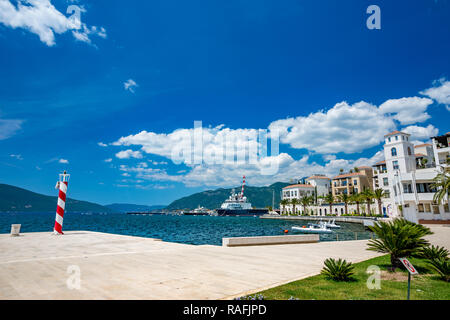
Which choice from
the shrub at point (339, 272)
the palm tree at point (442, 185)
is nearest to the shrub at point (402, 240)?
the shrub at point (339, 272)

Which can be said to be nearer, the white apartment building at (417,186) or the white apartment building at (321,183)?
the white apartment building at (417,186)

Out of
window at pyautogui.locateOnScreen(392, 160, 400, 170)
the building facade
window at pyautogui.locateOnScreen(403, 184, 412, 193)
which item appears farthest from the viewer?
the building facade

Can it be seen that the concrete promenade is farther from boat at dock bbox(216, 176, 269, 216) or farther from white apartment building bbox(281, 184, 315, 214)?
boat at dock bbox(216, 176, 269, 216)

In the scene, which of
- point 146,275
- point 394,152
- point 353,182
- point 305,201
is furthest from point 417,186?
point 305,201

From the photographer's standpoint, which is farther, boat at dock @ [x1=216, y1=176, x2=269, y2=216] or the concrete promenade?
boat at dock @ [x1=216, y1=176, x2=269, y2=216]

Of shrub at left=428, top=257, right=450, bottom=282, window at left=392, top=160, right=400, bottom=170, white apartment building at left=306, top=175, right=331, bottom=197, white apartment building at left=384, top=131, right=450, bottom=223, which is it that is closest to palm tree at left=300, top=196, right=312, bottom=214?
white apartment building at left=306, top=175, right=331, bottom=197

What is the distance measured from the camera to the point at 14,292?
5.94 meters

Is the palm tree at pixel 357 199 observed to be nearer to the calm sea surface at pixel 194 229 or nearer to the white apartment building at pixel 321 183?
the calm sea surface at pixel 194 229

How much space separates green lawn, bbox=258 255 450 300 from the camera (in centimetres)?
602

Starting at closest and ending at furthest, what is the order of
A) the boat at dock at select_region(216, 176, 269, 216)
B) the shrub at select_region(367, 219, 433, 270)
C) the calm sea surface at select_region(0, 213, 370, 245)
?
the shrub at select_region(367, 219, 433, 270), the calm sea surface at select_region(0, 213, 370, 245), the boat at dock at select_region(216, 176, 269, 216)

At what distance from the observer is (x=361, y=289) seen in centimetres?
670

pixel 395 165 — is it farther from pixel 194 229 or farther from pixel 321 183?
pixel 321 183

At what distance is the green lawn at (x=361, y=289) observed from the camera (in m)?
6.02
